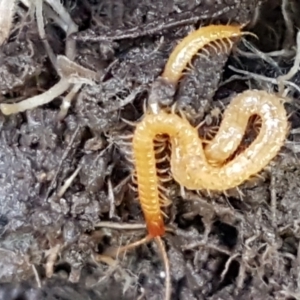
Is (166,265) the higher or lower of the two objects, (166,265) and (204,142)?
the lower

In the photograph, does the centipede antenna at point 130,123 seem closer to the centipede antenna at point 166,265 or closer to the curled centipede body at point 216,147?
the curled centipede body at point 216,147

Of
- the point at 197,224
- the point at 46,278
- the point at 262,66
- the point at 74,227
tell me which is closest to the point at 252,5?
the point at 262,66

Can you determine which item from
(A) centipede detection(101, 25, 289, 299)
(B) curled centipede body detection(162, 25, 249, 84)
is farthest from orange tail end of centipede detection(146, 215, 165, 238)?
(B) curled centipede body detection(162, 25, 249, 84)

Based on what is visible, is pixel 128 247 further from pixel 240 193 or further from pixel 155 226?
pixel 240 193

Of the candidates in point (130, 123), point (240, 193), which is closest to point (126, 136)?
Answer: point (130, 123)

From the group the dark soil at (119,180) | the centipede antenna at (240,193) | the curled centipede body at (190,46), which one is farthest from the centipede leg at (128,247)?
the curled centipede body at (190,46)

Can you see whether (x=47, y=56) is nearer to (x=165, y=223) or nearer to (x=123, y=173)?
(x=123, y=173)
